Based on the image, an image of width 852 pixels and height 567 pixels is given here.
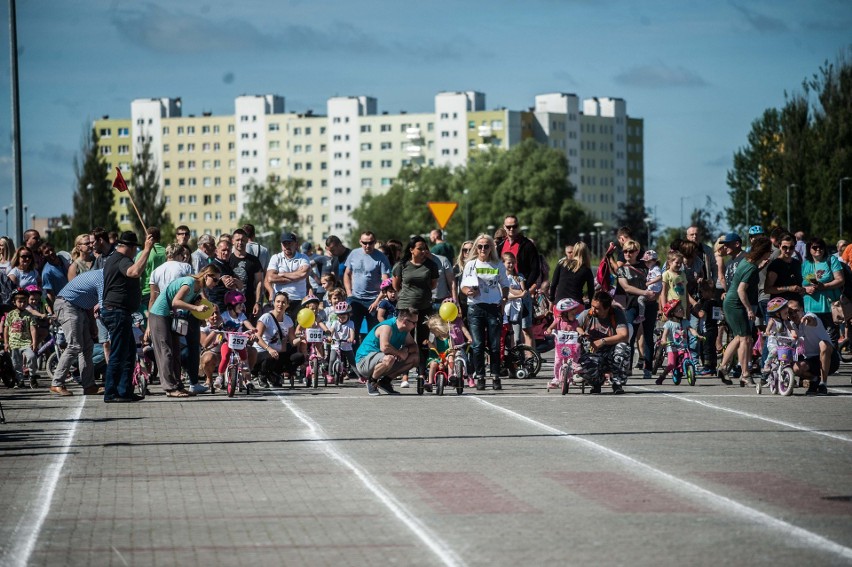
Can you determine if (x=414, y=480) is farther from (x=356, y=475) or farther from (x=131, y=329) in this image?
(x=131, y=329)

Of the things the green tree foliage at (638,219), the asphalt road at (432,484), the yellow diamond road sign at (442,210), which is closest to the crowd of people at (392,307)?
the asphalt road at (432,484)

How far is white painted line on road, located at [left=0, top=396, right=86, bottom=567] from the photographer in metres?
8.78

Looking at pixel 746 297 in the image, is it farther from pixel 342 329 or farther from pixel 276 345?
pixel 276 345

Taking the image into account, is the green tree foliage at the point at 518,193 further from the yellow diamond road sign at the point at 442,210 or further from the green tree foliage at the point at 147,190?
the yellow diamond road sign at the point at 442,210

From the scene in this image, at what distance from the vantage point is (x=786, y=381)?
1947 centimetres

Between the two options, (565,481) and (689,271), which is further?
(689,271)

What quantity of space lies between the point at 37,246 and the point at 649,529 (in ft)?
57.2

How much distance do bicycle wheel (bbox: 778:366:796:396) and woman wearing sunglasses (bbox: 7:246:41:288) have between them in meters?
11.0

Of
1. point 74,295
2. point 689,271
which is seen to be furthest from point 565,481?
point 689,271

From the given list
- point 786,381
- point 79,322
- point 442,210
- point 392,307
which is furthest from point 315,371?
point 442,210

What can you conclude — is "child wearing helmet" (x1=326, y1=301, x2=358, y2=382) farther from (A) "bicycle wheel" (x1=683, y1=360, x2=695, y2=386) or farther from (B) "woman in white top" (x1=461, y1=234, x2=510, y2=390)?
(A) "bicycle wheel" (x1=683, y1=360, x2=695, y2=386)

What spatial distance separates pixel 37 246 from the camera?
2509 centimetres

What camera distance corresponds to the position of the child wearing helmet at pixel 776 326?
19.6m

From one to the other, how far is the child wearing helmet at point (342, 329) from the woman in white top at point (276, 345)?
77 centimetres
